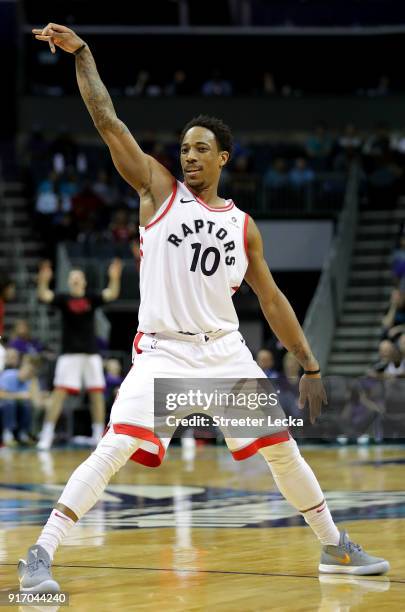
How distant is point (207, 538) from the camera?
7305 mm

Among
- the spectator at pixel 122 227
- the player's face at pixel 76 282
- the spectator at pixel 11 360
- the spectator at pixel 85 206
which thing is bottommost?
the spectator at pixel 11 360

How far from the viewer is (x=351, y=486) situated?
10461 mm

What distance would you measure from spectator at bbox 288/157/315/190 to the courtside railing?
34.6 inches

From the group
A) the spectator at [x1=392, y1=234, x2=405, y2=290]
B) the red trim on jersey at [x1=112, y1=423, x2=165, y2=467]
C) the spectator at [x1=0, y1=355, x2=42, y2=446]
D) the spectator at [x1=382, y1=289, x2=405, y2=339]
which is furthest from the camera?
the spectator at [x1=392, y1=234, x2=405, y2=290]

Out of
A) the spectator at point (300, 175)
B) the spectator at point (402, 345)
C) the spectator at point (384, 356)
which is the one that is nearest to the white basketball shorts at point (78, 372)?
the spectator at point (384, 356)

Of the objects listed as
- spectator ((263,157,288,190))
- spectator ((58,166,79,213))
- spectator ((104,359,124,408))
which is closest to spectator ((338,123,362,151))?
spectator ((263,157,288,190))

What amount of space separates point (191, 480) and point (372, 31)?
1931 cm

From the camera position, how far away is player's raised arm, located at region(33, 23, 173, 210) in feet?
18.3

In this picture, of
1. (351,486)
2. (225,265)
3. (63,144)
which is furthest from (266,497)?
(63,144)

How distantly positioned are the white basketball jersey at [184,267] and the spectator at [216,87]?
21820 millimetres

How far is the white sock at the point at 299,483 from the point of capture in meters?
5.86

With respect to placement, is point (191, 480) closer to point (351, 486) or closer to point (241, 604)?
point (351, 486)

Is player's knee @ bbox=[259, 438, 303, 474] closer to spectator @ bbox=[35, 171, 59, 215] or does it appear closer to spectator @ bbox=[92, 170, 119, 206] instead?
spectator @ bbox=[92, 170, 119, 206]

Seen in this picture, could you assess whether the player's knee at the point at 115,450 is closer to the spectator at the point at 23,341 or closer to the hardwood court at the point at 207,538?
the hardwood court at the point at 207,538
